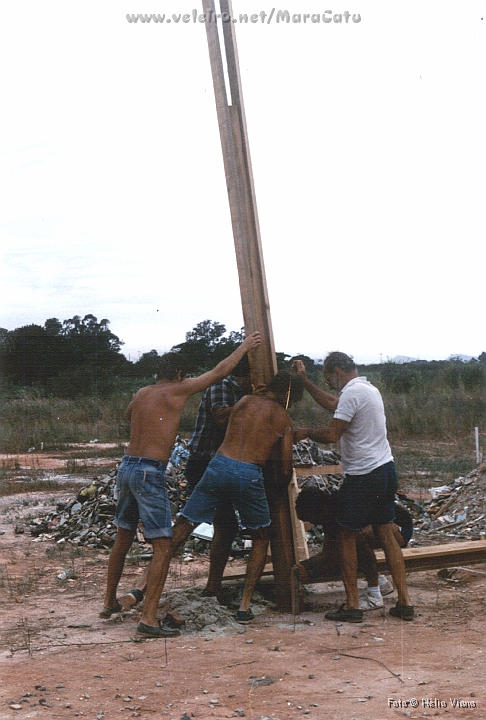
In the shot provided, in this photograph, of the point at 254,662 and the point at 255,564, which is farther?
the point at 255,564

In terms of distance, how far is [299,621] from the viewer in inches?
236

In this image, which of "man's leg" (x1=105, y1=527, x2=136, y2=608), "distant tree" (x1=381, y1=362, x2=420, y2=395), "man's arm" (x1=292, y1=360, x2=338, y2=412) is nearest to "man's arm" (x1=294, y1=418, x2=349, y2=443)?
"man's arm" (x1=292, y1=360, x2=338, y2=412)

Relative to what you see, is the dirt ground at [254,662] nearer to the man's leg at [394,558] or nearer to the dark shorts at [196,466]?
the man's leg at [394,558]

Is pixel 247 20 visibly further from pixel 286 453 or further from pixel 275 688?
pixel 275 688

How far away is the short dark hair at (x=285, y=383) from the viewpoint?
20.2ft

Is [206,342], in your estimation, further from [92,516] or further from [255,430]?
[255,430]

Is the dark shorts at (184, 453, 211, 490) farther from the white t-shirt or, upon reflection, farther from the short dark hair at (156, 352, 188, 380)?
the white t-shirt

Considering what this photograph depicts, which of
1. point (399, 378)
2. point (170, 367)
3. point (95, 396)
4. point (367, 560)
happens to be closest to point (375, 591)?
point (367, 560)

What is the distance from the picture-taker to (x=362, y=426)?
588 centimetres

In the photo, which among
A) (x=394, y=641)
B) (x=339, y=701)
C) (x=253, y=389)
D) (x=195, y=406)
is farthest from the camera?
(x=195, y=406)

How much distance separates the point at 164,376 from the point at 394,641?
98.5 inches

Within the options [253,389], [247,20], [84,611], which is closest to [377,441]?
[253,389]

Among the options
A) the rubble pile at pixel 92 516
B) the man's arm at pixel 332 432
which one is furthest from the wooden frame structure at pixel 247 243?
the rubble pile at pixel 92 516

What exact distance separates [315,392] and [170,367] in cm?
121
